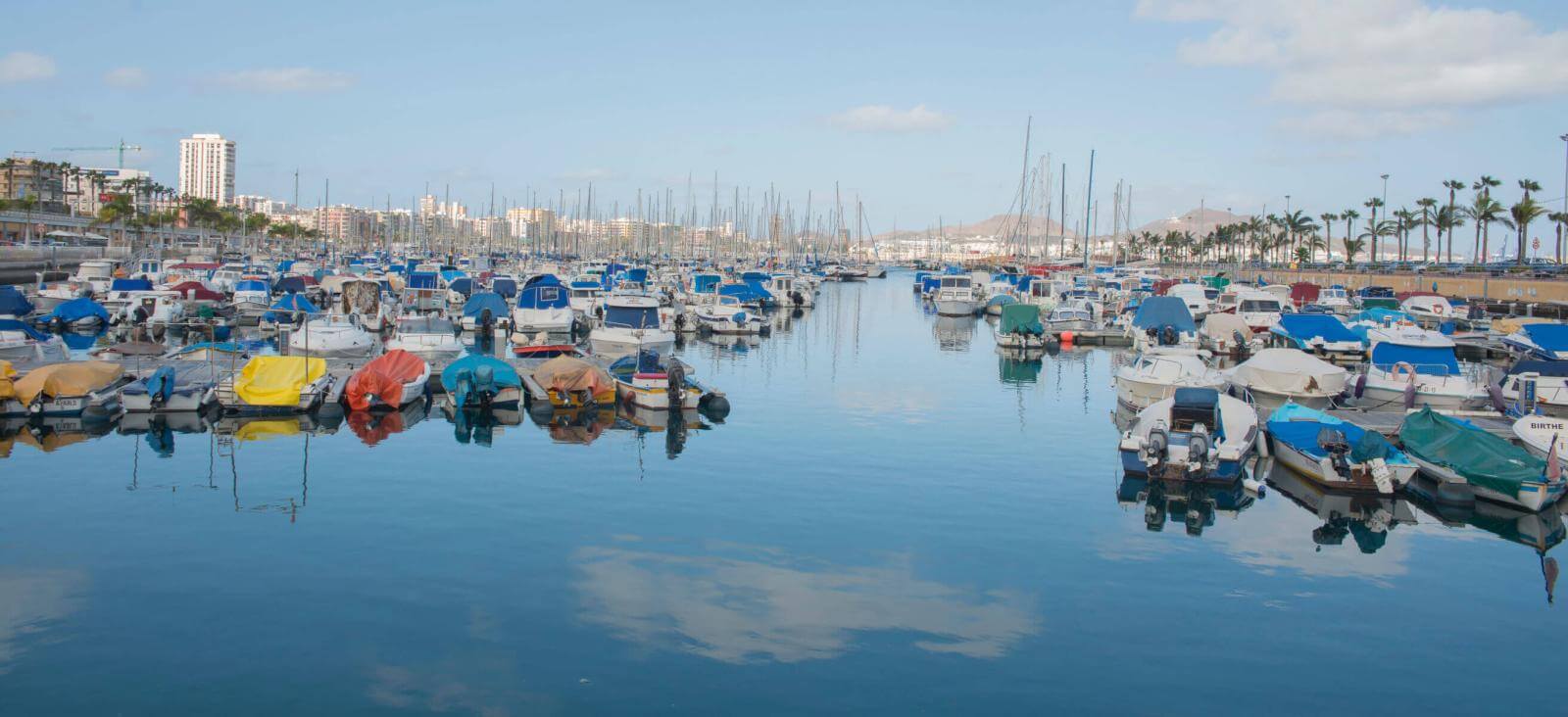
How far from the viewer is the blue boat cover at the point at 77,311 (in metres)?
58.4

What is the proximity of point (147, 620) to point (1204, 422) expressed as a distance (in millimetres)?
21077

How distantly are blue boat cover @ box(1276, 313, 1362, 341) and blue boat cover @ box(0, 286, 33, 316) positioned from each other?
181ft

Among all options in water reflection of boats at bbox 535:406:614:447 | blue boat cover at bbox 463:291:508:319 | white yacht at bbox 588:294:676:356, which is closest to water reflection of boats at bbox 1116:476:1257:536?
water reflection of boats at bbox 535:406:614:447

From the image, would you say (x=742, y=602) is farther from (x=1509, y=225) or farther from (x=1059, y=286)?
(x=1509, y=225)

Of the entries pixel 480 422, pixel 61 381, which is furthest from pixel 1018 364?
pixel 61 381

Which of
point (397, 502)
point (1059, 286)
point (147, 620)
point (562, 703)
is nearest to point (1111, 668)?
point (562, 703)

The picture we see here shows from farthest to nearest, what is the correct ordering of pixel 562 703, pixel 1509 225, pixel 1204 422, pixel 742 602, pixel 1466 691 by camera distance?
pixel 1509 225 < pixel 1204 422 < pixel 742 602 < pixel 1466 691 < pixel 562 703

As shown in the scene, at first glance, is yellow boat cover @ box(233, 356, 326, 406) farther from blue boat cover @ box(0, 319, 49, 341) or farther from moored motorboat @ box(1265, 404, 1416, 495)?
moored motorboat @ box(1265, 404, 1416, 495)

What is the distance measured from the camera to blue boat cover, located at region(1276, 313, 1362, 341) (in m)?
55.1

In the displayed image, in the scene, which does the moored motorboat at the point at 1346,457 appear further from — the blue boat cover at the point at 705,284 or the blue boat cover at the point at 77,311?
the blue boat cover at the point at 705,284

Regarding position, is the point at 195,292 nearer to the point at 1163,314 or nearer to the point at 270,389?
the point at 270,389

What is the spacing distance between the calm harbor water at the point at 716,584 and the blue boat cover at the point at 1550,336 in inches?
1064

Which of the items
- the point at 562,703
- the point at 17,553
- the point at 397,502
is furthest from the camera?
the point at 397,502

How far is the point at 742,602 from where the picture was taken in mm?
17828
